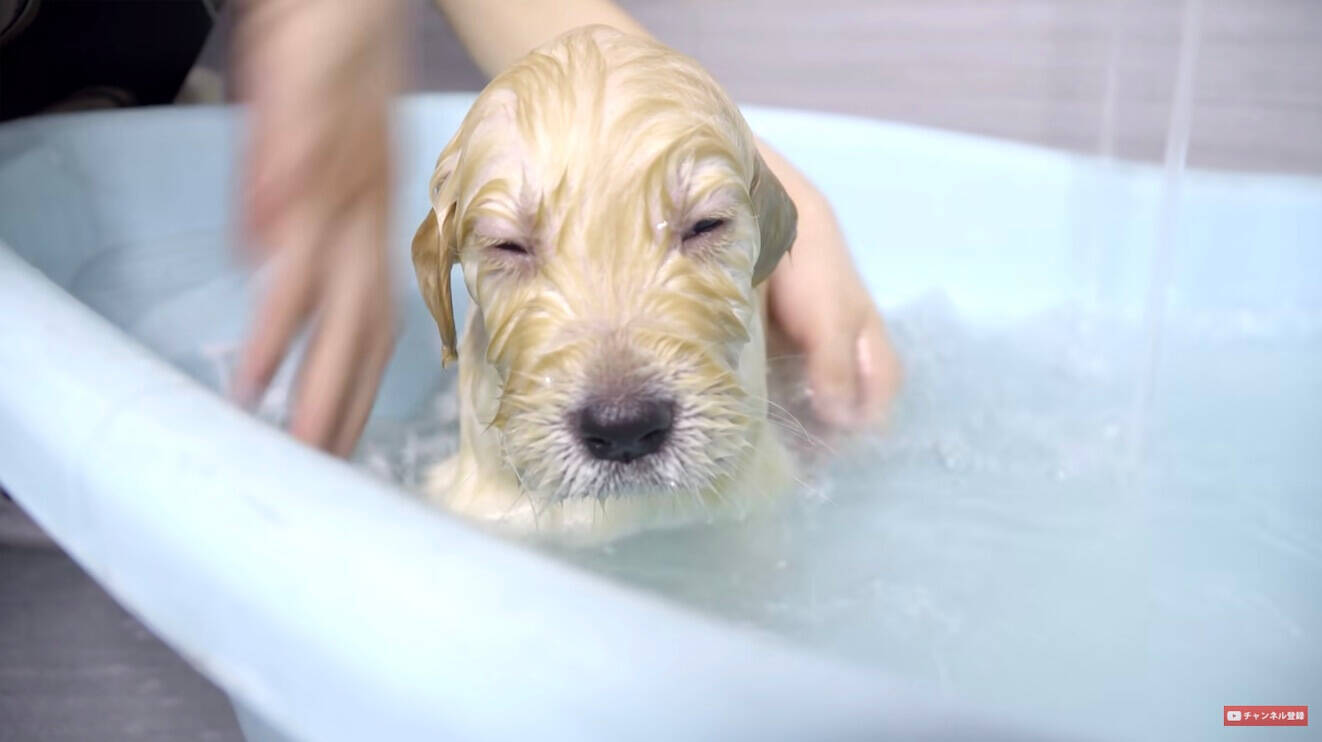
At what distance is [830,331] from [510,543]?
994 millimetres

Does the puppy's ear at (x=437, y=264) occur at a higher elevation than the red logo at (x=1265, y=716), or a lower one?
higher

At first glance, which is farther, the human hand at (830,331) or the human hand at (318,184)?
the human hand at (830,331)

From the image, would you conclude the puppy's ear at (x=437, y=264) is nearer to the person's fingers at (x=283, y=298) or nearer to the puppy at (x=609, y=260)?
the puppy at (x=609, y=260)

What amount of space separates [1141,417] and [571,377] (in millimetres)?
1097

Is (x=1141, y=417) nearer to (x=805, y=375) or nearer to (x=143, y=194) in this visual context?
(x=805, y=375)

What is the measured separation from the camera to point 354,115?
37.6 inches

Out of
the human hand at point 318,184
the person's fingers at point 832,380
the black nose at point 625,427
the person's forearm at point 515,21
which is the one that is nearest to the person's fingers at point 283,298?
the human hand at point 318,184

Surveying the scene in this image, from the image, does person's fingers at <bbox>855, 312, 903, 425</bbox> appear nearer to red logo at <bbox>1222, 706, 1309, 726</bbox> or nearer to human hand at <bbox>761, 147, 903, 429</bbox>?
human hand at <bbox>761, 147, 903, 429</bbox>

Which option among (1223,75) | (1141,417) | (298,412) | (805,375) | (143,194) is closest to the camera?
(298,412)

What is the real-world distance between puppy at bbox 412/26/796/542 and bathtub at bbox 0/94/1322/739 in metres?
0.16

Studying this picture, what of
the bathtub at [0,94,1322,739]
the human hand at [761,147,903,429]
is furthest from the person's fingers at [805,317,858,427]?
the bathtub at [0,94,1322,739]

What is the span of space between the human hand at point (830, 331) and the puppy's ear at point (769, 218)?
0.97ft

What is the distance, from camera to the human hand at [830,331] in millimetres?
1507

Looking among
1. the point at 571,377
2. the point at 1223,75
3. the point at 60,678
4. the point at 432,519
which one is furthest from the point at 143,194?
the point at 1223,75
